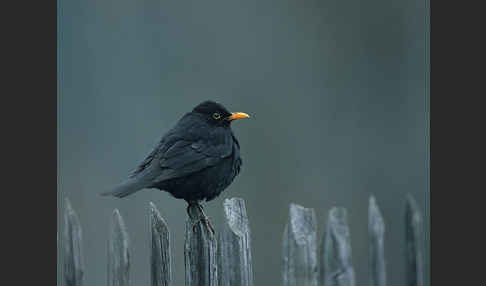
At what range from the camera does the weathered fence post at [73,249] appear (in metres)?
4.64

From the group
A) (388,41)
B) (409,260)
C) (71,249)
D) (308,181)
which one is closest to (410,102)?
(388,41)

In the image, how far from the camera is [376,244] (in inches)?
157

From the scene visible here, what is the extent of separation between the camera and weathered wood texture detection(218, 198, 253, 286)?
4.23m

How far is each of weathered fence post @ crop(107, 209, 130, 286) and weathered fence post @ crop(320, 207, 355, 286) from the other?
4.38 ft

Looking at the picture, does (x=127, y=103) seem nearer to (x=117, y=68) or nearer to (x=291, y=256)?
(x=117, y=68)

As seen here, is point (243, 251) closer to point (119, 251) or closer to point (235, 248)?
point (235, 248)

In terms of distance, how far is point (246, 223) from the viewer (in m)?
4.30

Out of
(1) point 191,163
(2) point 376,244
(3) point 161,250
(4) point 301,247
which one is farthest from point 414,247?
(1) point 191,163

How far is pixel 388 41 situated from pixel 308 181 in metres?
2.19

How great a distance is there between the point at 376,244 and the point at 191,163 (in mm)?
1932

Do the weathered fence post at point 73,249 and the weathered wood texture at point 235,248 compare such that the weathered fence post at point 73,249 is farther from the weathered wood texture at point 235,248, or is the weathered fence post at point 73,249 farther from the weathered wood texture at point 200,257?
the weathered wood texture at point 235,248

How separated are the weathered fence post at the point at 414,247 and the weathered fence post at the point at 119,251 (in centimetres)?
181

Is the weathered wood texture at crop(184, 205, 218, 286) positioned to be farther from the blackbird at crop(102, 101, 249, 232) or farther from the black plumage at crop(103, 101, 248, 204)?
the black plumage at crop(103, 101, 248, 204)

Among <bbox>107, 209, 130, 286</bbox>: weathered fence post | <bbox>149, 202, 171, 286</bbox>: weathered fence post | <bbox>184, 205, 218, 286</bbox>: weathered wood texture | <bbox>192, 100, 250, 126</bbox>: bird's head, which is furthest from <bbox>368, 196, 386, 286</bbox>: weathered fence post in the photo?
<bbox>192, 100, 250, 126</bbox>: bird's head
